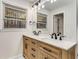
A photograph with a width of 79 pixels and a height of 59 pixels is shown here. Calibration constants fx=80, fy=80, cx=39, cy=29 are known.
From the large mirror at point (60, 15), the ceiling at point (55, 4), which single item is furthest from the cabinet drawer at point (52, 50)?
the ceiling at point (55, 4)

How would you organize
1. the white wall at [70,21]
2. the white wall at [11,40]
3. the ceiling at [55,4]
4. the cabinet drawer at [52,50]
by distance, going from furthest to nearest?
the white wall at [11,40], the ceiling at [55,4], the white wall at [70,21], the cabinet drawer at [52,50]

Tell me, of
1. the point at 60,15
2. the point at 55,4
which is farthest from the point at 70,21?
the point at 55,4

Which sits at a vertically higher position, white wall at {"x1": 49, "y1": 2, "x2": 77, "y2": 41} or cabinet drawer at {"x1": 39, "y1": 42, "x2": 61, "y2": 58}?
white wall at {"x1": 49, "y1": 2, "x2": 77, "y2": 41}

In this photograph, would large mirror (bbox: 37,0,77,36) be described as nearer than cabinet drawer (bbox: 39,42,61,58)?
No

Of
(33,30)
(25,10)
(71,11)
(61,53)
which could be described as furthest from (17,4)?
(61,53)

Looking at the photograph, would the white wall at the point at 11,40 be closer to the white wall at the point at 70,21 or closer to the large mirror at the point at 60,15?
the large mirror at the point at 60,15

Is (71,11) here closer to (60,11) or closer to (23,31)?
(60,11)

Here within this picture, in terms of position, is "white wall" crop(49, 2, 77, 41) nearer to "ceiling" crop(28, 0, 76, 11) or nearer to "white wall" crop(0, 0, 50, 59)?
"ceiling" crop(28, 0, 76, 11)

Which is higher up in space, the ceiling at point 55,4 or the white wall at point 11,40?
the ceiling at point 55,4

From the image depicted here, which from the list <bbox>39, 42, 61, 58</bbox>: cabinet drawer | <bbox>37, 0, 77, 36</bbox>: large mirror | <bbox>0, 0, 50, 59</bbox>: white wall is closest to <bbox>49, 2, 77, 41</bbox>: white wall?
<bbox>37, 0, 77, 36</bbox>: large mirror

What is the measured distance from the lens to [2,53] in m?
2.44

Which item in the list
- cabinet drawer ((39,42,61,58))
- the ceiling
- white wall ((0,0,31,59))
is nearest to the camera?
A: cabinet drawer ((39,42,61,58))

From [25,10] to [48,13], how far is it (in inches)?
39.6

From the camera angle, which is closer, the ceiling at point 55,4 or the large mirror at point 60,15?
the large mirror at point 60,15
